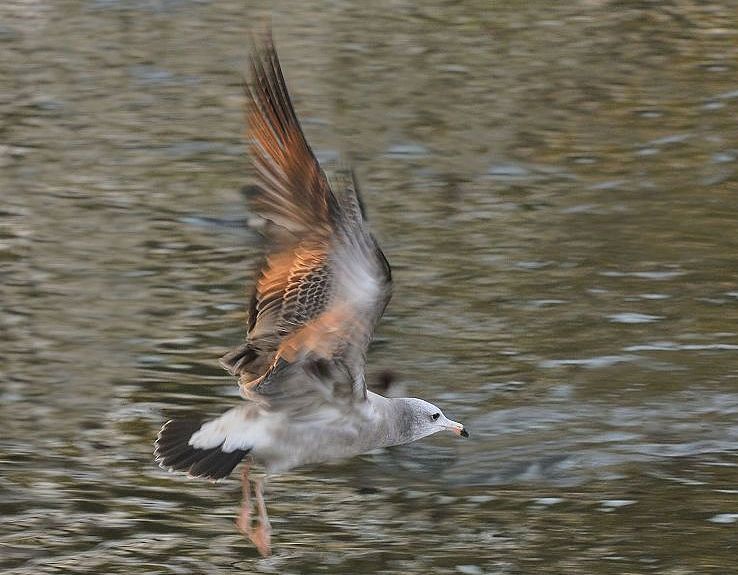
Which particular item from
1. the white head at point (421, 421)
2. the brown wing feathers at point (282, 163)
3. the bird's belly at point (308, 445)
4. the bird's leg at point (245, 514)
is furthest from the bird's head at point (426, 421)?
the brown wing feathers at point (282, 163)

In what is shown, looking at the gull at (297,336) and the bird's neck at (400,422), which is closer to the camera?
the gull at (297,336)

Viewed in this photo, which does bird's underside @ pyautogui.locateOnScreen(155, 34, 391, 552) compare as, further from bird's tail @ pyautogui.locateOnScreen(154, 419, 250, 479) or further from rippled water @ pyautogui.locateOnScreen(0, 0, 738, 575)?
rippled water @ pyautogui.locateOnScreen(0, 0, 738, 575)

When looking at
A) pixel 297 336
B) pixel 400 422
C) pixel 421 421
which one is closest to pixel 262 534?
pixel 400 422

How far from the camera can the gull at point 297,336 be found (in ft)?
19.1

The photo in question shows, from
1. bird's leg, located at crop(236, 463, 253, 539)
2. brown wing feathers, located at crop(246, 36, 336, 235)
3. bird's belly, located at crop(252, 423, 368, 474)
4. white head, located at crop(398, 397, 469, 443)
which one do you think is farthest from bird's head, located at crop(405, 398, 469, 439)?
brown wing feathers, located at crop(246, 36, 336, 235)

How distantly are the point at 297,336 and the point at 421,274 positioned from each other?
4.08 metres

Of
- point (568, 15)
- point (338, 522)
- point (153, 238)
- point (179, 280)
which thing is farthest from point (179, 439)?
point (568, 15)

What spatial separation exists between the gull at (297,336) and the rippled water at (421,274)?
0.44m

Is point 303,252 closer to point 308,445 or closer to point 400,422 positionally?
point 308,445

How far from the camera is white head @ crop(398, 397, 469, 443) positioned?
7.05 m

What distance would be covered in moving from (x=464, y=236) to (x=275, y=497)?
3.67 meters

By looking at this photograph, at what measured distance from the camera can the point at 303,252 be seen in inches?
235

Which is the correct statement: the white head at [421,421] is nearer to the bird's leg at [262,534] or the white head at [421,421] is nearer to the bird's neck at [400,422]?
the bird's neck at [400,422]

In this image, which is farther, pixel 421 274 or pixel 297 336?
pixel 421 274
